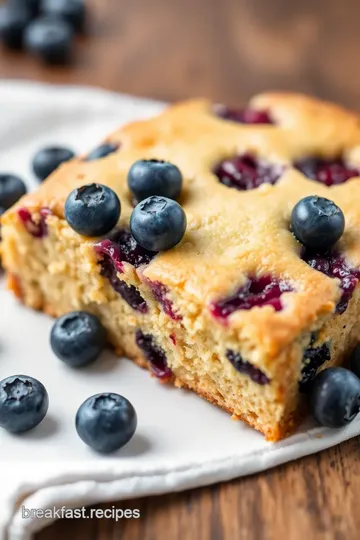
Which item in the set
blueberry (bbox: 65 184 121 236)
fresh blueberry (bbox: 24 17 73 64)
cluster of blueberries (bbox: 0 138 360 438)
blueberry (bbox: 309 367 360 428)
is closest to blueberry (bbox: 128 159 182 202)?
cluster of blueberries (bbox: 0 138 360 438)

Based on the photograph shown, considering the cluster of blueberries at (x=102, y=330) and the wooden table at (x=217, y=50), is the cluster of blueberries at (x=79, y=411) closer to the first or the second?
the cluster of blueberries at (x=102, y=330)

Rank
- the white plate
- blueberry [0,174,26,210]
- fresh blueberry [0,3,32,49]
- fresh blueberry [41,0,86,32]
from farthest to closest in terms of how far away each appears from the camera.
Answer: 1. fresh blueberry [41,0,86,32]
2. fresh blueberry [0,3,32,49]
3. blueberry [0,174,26,210]
4. the white plate

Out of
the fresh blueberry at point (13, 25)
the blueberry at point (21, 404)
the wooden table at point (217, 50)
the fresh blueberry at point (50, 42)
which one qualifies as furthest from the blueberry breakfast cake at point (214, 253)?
the fresh blueberry at point (13, 25)

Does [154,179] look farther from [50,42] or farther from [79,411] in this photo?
[50,42]

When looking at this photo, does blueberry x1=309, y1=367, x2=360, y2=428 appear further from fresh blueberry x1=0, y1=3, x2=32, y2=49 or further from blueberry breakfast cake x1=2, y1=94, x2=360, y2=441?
fresh blueberry x1=0, y1=3, x2=32, y2=49

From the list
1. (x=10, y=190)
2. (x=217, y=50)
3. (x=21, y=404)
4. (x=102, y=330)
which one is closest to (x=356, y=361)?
(x=102, y=330)

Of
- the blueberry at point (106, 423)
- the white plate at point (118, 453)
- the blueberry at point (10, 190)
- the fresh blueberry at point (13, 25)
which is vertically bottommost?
the white plate at point (118, 453)
